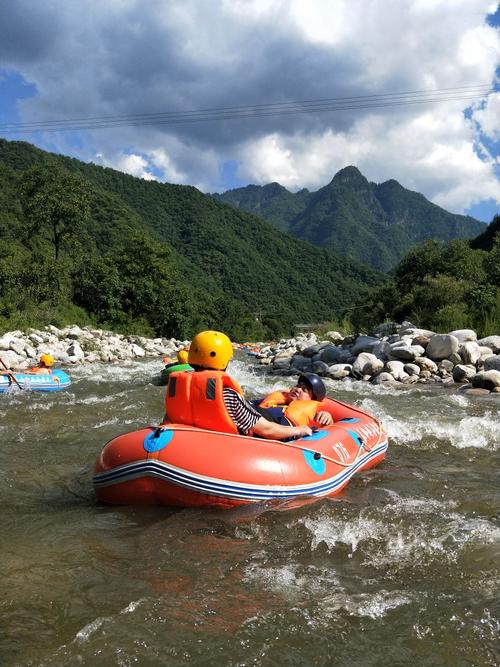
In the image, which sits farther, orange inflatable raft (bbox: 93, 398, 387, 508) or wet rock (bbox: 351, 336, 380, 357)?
wet rock (bbox: 351, 336, 380, 357)

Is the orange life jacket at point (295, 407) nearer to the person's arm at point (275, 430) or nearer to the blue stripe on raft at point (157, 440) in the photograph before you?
the person's arm at point (275, 430)

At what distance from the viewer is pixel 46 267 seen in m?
26.5

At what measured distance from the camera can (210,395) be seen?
4.29 meters

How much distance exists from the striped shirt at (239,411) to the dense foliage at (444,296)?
38.0ft

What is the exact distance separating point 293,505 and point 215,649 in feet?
6.50

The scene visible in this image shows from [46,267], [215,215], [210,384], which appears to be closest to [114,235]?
[46,267]

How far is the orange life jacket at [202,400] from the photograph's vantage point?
4266mm

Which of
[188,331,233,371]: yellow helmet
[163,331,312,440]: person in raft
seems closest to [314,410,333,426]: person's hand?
[163,331,312,440]: person in raft

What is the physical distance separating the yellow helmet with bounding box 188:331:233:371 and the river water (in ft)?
4.01

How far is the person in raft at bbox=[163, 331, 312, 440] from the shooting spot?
4285mm

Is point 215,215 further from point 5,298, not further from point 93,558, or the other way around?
point 93,558

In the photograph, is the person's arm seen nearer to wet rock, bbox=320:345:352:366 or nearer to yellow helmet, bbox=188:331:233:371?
yellow helmet, bbox=188:331:233:371

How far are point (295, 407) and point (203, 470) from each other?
73.3 inches

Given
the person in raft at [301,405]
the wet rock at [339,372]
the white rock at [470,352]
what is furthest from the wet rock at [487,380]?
the person in raft at [301,405]
